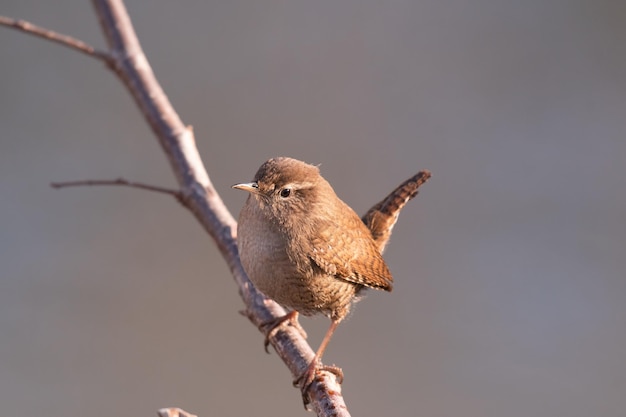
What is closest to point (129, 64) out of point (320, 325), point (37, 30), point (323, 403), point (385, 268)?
point (37, 30)

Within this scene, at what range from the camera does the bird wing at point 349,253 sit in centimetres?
233

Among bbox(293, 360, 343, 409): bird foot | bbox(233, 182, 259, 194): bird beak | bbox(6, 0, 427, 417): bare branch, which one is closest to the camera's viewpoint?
bbox(293, 360, 343, 409): bird foot

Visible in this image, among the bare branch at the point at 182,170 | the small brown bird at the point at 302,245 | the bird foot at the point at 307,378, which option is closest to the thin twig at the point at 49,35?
the bare branch at the point at 182,170

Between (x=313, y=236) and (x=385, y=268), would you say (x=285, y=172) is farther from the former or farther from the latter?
(x=385, y=268)

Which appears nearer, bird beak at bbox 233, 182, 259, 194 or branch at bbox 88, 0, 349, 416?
bird beak at bbox 233, 182, 259, 194

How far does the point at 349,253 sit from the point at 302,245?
20 cm

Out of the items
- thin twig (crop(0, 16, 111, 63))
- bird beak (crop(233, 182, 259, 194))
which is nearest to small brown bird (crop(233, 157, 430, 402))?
bird beak (crop(233, 182, 259, 194))

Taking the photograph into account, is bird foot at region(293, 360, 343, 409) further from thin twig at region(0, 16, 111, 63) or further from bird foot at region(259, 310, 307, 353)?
thin twig at region(0, 16, 111, 63)

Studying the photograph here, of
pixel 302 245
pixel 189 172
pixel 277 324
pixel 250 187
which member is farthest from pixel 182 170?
pixel 277 324

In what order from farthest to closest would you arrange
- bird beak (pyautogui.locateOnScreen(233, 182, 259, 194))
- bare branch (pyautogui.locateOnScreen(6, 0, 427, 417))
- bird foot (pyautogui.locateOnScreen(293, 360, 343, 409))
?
1. bare branch (pyautogui.locateOnScreen(6, 0, 427, 417))
2. bird beak (pyautogui.locateOnScreen(233, 182, 259, 194))
3. bird foot (pyautogui.locateOnScreen(293, 360, 343, 409))

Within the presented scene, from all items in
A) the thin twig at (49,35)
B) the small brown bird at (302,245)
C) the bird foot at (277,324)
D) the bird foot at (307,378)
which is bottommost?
the bird foot at (307,378)

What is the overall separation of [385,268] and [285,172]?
59 centimetres

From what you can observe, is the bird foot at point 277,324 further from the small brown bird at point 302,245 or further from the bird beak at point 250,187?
the bird beak at point 250,187

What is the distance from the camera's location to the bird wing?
2334 mm
